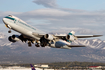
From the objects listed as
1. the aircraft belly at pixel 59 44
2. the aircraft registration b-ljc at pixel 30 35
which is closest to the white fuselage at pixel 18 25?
the aircraft registration b-ljc at pixel 30 35

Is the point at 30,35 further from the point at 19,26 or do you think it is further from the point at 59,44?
the point at 59,44

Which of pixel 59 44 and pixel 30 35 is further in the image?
pixel 59 44

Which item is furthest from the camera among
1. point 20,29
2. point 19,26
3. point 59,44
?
point 59,44

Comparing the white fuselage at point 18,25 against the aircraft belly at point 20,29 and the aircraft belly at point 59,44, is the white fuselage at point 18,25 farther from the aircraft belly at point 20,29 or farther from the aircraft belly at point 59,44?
the aircraft belly at point 59,44

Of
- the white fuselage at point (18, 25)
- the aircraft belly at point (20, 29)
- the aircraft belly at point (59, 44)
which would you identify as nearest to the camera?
the white fuselage at point (18, 25)

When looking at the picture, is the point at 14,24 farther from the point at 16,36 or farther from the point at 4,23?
the point at 16,36

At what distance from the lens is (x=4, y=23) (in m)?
54.6

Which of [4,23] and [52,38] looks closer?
[4,23]

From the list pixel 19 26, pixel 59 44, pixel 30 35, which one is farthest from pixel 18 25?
pixel 59 44

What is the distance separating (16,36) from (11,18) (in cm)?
1196

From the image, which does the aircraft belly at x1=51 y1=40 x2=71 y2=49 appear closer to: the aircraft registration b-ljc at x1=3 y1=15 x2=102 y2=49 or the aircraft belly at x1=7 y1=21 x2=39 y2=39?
the aircraft registration b-ljc at x1=3 y1=15 x2=102 y2=49

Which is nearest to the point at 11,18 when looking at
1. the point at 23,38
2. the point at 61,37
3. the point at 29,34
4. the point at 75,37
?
the point at 29,34

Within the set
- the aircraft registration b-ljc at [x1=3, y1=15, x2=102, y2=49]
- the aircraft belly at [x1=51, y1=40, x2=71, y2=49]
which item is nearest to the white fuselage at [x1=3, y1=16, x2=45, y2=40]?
the aircraft registration b-ljc at [x1=3, y1=15, x2=102, y2=49]

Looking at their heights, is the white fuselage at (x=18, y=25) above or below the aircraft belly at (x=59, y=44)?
above
